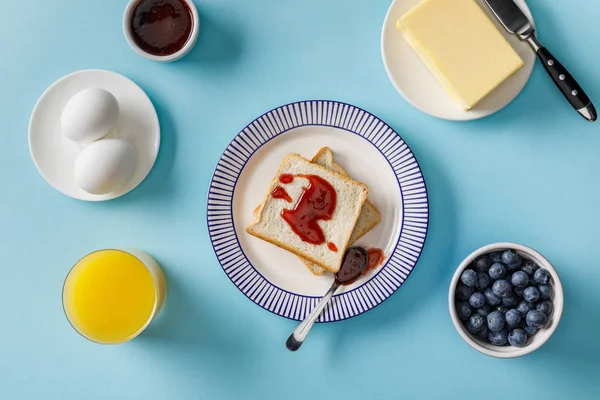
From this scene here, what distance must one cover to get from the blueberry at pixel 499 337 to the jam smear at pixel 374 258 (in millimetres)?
337

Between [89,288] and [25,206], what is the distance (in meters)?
0.35

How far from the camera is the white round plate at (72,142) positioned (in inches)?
59.7

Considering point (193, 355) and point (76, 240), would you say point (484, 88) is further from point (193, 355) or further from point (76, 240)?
point (76, 240)

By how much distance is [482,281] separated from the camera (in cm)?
140

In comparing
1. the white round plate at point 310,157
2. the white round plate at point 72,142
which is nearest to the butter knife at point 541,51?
the white round plate at point 310,157

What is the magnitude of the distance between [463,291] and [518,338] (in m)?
0.17

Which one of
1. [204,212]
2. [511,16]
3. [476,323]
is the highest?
[204,212]

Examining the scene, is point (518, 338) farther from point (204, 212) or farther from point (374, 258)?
point (204, 212)

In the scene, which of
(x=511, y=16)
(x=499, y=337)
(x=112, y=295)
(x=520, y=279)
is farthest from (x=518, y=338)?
(x=112, y=295)

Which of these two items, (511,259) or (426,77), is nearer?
(511,259)

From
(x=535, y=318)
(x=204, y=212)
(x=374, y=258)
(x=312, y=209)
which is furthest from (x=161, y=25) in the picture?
(x=535, y=318)

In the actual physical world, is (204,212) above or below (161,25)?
below

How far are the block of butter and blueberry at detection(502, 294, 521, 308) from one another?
50 cm

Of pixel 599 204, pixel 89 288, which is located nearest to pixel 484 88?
pixel 599 204
